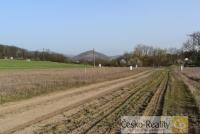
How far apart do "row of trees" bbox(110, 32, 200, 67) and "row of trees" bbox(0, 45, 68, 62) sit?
20424 millimetres

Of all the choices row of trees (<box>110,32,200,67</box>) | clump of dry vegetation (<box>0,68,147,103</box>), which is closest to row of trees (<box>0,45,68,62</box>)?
row of trees (<box>110,32,200,67</box>)

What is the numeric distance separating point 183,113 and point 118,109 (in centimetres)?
254

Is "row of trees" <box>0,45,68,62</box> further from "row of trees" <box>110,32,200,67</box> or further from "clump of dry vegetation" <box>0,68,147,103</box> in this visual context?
"clump of dry vegetation" <box>0,68,147,103</box>

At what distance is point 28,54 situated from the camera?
448 feet

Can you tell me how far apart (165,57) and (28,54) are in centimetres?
6066

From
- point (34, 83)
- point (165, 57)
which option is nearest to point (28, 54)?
point (165, 57)

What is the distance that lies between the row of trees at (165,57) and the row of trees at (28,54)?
804 inches

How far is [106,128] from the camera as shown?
962cm

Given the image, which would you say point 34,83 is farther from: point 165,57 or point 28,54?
point 165,57

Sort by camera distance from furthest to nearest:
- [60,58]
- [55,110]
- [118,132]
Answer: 1. [60,58]
2. [55,110]
3. [118,132]

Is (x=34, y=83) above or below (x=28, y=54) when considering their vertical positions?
below

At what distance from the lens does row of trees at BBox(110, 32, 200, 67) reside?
125 m

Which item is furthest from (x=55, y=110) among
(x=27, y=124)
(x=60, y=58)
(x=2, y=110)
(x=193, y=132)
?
(x=60, y=58)

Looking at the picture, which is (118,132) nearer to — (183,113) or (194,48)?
(183,113)
